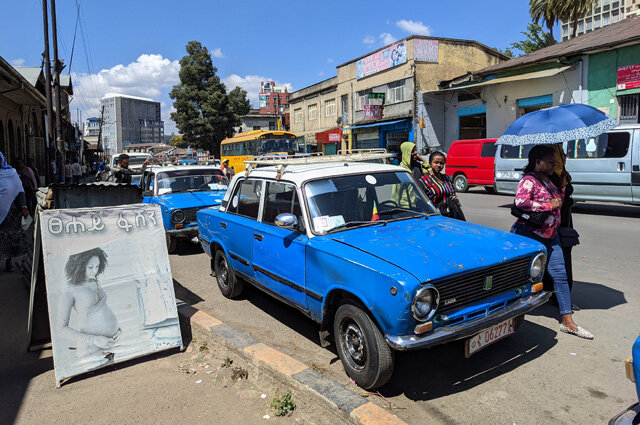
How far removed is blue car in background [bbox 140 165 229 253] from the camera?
7.97 meters

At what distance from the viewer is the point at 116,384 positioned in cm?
355

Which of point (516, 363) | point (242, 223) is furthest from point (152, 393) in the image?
point (516, 363)

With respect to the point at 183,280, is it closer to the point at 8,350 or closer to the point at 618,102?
the point at 8,350

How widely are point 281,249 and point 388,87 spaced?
27.1 meters

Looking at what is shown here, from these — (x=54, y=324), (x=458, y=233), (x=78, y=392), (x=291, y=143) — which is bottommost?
(x=78, y=392)

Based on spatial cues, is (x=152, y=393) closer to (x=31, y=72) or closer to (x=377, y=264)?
(x=377, y=264)

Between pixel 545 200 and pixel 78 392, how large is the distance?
4.32m

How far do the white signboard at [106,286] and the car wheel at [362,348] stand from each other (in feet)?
5.42

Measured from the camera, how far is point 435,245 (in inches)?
131

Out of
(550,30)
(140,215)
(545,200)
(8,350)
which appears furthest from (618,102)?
(8,350)

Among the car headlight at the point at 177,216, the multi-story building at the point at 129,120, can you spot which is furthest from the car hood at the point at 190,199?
the multi-story building at the point at 129,120

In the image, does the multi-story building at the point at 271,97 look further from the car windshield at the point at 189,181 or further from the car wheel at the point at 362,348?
the car wheel at the point at 362,348

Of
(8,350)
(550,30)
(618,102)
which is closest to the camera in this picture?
(8,350)

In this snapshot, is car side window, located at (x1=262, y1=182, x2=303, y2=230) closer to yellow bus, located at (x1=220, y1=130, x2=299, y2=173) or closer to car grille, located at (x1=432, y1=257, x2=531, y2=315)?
car grille, located at (x1=432, y1=257, x2=531, y2=315)
